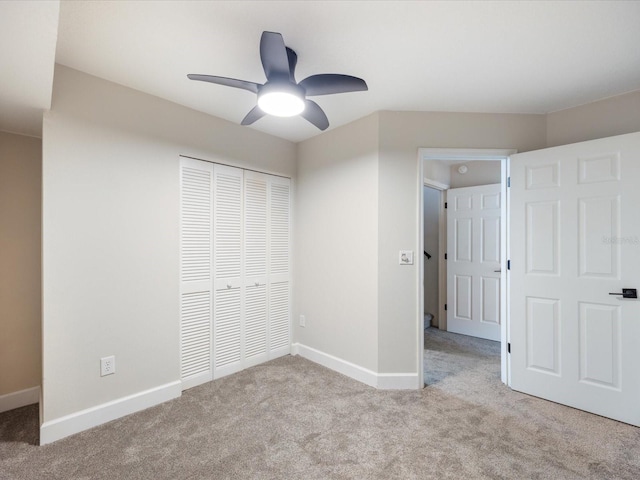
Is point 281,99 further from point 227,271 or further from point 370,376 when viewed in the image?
point 370,376

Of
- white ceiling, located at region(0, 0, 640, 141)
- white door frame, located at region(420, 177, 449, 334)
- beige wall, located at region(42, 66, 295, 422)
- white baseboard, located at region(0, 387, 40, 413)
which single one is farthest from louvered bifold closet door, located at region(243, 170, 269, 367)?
white door frame, located at region(420, 177, 449, 334)

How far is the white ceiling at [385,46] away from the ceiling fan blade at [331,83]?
10.5 inches

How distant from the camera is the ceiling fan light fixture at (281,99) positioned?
5.13 ft

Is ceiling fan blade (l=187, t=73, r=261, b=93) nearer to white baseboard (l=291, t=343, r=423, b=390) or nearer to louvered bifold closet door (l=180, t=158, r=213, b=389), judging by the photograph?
louvered bifold closet door (l=180, t=158, r=213, b=389)

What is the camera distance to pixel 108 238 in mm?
2080

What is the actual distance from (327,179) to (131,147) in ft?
5.69

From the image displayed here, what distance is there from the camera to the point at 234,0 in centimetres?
140

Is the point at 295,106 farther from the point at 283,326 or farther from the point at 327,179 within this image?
the point at 283,326

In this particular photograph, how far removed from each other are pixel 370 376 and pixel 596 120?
2.85m

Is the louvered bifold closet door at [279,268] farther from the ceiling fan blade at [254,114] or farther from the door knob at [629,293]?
the door knob at [629,293]

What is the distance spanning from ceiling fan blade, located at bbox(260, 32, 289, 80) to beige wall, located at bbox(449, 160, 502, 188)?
3.52 m

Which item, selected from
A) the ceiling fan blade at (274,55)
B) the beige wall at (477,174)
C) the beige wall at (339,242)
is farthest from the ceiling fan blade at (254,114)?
the beige wall at (477,174)

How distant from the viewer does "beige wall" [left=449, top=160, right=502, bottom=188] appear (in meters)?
3.99

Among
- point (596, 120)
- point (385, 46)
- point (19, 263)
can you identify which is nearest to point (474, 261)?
point (596, 120)
